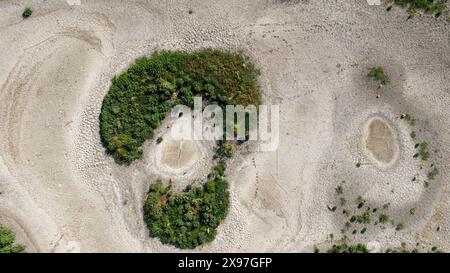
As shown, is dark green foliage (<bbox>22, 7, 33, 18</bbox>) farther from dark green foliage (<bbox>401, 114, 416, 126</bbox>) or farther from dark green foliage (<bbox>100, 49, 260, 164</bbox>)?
dark green foliage (<bbox>401, 114, 416, 126</bbox>)

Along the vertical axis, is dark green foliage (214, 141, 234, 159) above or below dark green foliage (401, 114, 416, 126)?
below

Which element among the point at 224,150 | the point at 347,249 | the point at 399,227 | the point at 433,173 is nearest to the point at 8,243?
the point at 224,150

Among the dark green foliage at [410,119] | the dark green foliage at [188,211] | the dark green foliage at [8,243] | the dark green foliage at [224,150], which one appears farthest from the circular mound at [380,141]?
the dark green foliage at [8,243]

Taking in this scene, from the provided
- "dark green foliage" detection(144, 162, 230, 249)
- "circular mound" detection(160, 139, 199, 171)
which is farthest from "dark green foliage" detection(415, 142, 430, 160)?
"circular mound" detection(160, 139, 199, 171)

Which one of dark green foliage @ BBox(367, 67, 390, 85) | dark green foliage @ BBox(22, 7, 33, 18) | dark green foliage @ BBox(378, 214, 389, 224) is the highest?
dark green foliage @ BBox(22, 7, 33, 18)

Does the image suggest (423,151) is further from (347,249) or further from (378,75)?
(347,249)

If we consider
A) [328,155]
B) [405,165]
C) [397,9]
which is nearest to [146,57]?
[328,155]
